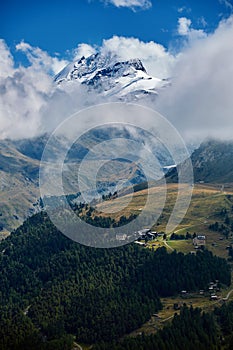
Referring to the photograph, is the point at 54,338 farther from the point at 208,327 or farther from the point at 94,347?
Answer: the point at 208,327

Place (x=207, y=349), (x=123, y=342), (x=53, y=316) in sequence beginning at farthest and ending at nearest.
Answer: (x=53, y=316) < (x=123, y=342) < (x=207, y=349)

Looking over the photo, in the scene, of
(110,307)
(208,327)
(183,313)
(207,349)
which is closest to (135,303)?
(110,307)

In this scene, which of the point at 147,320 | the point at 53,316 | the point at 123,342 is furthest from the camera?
the point at 53,316

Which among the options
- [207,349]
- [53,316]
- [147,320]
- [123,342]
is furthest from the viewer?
[53,316]

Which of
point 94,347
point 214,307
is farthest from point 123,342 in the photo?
point 214,307

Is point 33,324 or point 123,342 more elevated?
point 33,324

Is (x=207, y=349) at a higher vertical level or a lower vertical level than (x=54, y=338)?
lower

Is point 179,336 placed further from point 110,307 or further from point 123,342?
point 110,307

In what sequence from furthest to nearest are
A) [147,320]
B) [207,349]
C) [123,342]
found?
[147,320] < [123,342] < [207,349]

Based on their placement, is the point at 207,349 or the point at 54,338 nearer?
the point at 207,349
